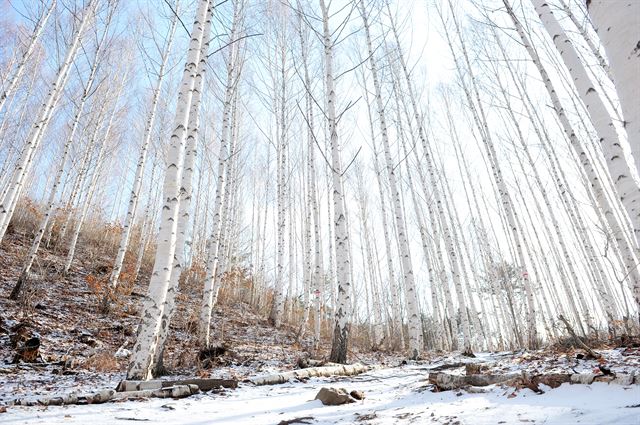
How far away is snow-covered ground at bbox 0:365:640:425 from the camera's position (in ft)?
5.22

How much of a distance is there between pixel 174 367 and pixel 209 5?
5.71 m

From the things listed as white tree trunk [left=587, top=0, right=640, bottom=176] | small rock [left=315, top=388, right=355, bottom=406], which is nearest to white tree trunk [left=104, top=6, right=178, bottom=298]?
small rock [left=315, top=388, right=355, bottom=406]

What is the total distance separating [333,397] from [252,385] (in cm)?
151

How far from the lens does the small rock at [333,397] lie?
2725mm

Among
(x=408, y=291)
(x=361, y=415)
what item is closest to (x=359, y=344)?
(x=408, y=291)

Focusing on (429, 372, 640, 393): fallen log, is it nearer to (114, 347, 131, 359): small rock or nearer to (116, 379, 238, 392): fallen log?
(116, 379, 238, 392): fallen log

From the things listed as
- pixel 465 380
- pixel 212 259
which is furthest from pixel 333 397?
pixel 212 259

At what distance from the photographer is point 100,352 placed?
5348mm

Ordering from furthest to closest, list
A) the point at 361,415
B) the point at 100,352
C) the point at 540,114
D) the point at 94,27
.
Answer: the point at 540,114, the point at 94,27, the point at 100,352, the point at 361,415

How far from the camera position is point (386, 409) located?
2412mm

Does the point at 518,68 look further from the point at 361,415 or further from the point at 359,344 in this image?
the point at 361,415

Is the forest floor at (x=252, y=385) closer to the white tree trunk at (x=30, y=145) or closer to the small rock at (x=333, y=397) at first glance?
the small rock at (x=333, y=397)

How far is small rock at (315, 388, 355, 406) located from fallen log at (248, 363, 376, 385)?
140cm

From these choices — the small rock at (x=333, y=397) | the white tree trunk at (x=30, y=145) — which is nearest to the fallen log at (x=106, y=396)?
the small rock at (x=333, y=397)
